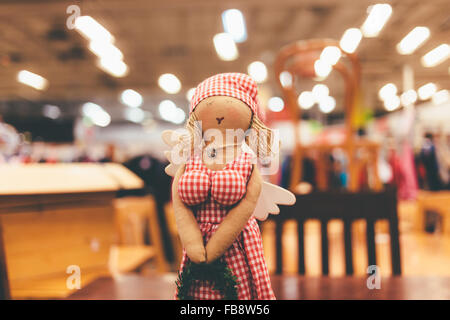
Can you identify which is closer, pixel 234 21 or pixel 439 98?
pixel 439 98

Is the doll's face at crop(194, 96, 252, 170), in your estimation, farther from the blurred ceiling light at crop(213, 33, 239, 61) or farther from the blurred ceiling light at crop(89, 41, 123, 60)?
the blurred ceiling light at crop(89, 41, 123, 60)

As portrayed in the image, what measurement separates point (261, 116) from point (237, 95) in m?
0.06

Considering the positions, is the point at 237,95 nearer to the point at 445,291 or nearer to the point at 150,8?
the point at 445,291

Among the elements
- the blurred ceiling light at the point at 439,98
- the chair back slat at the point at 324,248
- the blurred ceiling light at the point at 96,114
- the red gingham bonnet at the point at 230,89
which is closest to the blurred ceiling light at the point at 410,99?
the blurred ceiling light at the point at 439,98

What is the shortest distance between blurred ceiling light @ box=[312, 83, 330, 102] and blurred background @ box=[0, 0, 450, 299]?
0.21 ft

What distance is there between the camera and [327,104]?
10164 mm

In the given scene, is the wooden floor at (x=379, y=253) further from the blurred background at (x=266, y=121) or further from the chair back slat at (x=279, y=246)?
the chair back slat at (x=279, y=246)

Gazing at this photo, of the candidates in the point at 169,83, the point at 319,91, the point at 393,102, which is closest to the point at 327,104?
the point at 319,91

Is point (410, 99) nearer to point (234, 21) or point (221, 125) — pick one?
point (234, 21)

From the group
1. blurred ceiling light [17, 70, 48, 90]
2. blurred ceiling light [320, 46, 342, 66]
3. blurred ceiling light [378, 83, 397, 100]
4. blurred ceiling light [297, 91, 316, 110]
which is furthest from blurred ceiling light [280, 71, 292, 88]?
blurred ceiling light [17, 70, 48, 90]

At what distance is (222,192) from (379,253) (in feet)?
6.51

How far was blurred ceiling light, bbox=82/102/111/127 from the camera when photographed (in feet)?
37.1

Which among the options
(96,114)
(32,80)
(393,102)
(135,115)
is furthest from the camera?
(135,115)
